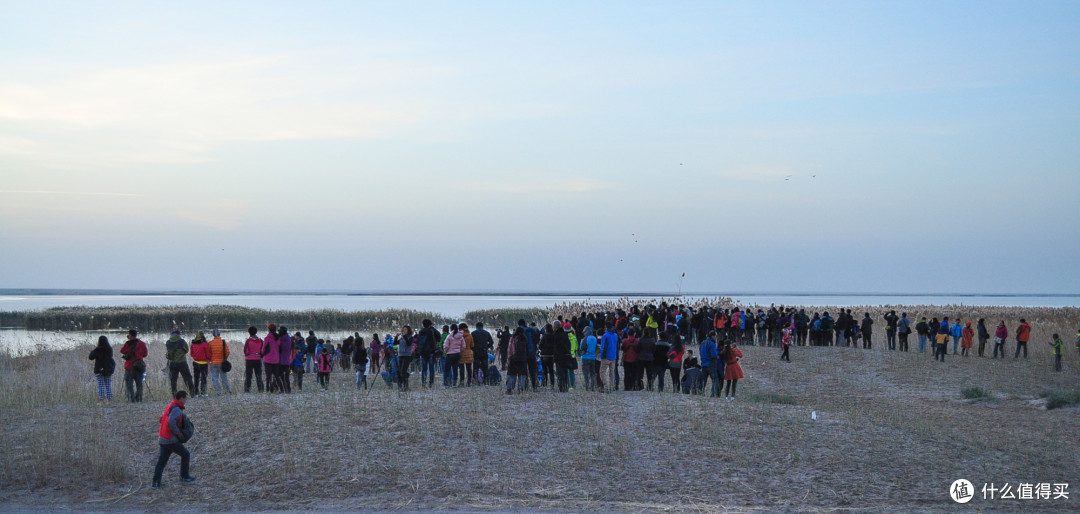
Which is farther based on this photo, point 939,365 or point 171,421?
point 939,365

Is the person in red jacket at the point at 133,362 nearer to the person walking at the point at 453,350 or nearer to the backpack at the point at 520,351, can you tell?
the person walking at the point at 453,350

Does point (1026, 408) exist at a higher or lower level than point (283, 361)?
lower

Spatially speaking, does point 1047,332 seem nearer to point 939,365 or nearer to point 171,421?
point 939,365

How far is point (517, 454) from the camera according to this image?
13.0 metres

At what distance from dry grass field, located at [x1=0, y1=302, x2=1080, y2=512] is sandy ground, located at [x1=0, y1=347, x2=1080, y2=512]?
4 cm

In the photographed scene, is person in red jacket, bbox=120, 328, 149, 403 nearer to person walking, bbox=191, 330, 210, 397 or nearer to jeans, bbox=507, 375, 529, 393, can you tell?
person walking, bbox=191, 330, 210, 397

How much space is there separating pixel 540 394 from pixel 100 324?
165ft

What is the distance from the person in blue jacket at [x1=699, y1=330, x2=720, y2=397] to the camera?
19.7 m

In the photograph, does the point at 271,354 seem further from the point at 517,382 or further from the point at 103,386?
the point at 517,382

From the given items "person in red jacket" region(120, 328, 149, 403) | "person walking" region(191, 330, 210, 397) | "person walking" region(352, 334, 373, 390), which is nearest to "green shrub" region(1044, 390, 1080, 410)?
"person walking" region(352, 334, 373, 390)

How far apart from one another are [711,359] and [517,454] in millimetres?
8262

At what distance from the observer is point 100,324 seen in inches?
2276

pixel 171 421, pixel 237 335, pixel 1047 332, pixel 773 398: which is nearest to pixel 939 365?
pixel 773 398

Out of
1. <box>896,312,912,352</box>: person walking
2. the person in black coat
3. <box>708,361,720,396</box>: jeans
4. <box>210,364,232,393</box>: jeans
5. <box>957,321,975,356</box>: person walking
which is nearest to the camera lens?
the person in black coat
